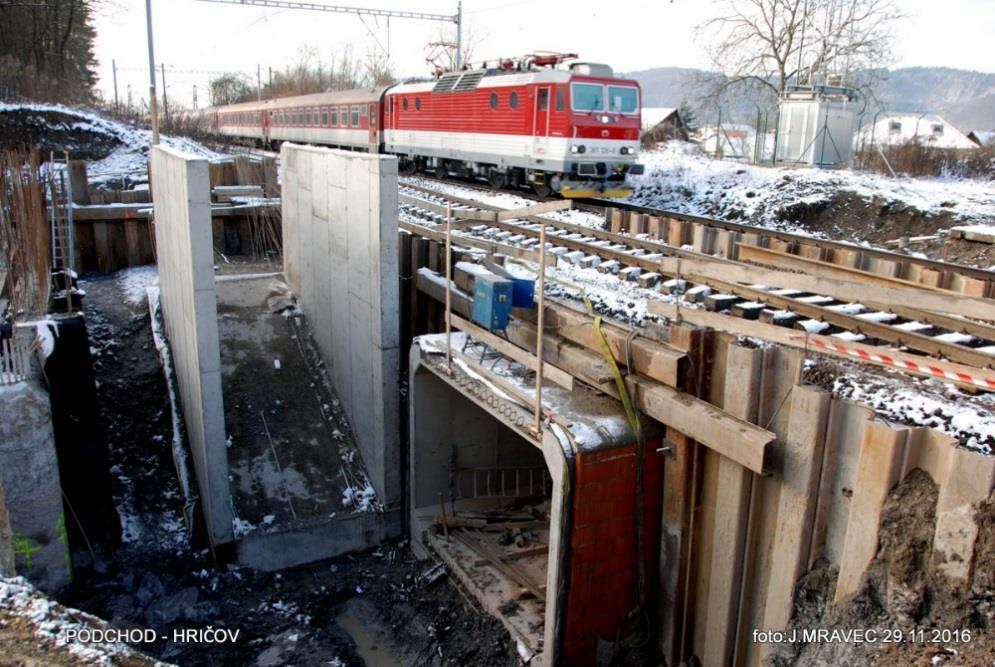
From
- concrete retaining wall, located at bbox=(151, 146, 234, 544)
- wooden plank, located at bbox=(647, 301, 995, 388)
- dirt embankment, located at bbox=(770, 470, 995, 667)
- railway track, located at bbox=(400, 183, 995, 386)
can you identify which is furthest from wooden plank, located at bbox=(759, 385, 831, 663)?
concrete retaining wall, located at bbox=(151, 146, 234, 544)

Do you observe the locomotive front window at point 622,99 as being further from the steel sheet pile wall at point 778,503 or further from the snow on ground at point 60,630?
the snow on ground at point 60,630

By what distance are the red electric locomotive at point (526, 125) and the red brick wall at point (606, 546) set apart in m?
10.4

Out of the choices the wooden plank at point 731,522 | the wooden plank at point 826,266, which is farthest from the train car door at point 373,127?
the wooden plank at point 731,522

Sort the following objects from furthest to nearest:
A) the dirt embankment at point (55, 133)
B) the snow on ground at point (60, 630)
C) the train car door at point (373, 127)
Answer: the train car door at point (373, 127), the dirt embankment at point (55, 133), the snow on ground at point (60, 630)

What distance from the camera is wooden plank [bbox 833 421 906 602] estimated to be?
420 centimetres

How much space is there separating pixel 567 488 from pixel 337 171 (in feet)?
18.2

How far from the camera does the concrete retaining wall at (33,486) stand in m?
7.17

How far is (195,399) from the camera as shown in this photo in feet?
27.6

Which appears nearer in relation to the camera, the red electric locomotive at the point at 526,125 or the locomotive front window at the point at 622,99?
the red electric locomotive at the point at 526,125

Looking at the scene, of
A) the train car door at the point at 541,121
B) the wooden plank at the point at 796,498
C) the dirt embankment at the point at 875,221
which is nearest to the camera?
the wooden plank at the point at 796,498

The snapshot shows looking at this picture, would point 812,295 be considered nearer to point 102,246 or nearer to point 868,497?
point 868,497

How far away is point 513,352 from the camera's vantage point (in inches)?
268

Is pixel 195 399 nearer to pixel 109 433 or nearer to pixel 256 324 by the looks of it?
pixel 109 433

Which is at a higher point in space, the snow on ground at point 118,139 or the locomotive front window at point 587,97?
the locomotive front window at point 587,97
